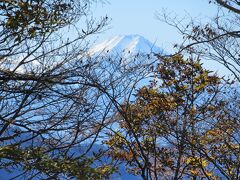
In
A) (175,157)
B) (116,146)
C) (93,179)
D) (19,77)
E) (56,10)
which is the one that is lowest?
(93,179)

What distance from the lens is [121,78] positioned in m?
10.0

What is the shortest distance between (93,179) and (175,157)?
23.5 ft

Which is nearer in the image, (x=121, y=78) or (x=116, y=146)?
(x=121, y=78)

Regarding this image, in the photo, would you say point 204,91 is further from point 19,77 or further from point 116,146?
point 19,77

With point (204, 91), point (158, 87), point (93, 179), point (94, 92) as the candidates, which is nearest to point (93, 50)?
point (94, 92)

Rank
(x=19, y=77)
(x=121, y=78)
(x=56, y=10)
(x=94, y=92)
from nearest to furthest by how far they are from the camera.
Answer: (x=19, y=77), (x=56, y=10), (x=121, y=78), (x=94, y=92)

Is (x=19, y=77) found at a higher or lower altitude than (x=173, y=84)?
lower

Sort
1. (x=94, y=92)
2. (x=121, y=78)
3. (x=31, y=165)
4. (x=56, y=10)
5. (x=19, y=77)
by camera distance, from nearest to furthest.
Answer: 1. (x=19, y=77)
2. (x=31, y=165)
3. (x=56, y=10)
4. (x=121, y=78)
5. (x=94, y=92)

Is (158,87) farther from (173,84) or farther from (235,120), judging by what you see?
(235,120)

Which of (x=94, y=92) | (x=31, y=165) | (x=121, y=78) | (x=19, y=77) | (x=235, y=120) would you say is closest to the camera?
(x=19, y=77)

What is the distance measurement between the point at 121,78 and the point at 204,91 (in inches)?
128

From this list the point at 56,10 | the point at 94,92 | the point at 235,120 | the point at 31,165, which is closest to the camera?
the point at 31,165

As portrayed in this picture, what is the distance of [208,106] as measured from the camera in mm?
12078

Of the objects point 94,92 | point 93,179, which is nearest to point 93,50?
point 94,92
